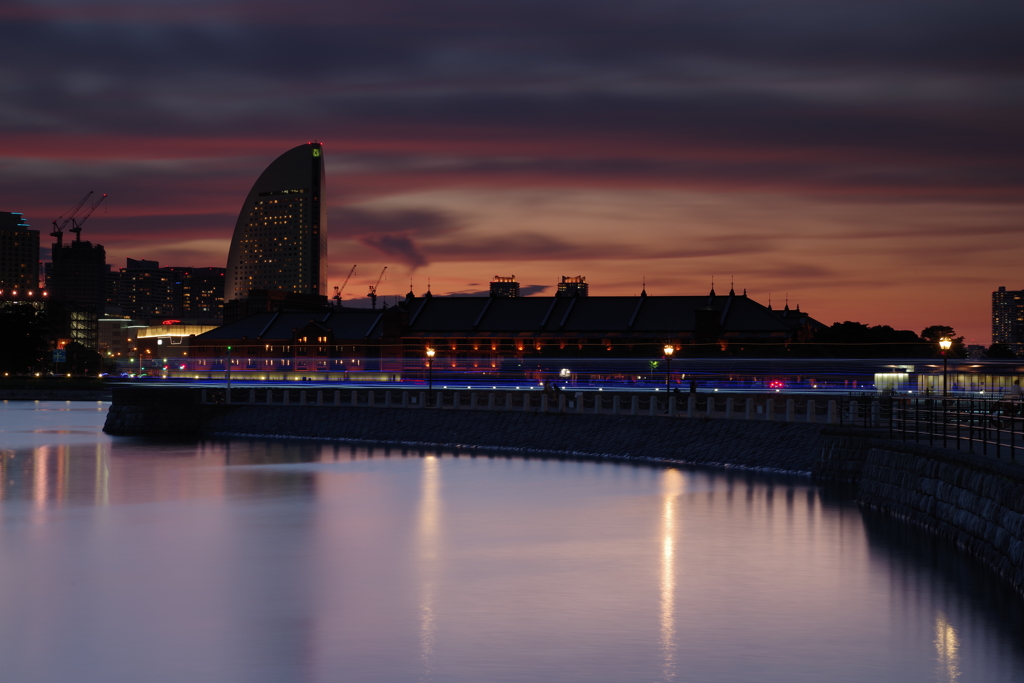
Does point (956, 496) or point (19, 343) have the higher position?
point (19, 343)

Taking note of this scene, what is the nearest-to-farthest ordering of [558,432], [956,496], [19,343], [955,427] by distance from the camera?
[956,496] → [955,427] → [558,432] → [19,343]

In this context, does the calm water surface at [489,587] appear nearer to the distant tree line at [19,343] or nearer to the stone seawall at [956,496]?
the stone seawall at [956,496]

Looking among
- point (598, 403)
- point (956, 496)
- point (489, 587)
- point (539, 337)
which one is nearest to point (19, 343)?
point (539, 337)

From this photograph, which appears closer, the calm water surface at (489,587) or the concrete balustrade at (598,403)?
the calm water surface at (489,587)

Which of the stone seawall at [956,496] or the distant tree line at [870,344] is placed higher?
the distant tree line at [870,344]

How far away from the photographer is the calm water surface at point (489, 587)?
70.2 feet

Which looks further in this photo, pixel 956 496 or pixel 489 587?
pixel 956 496

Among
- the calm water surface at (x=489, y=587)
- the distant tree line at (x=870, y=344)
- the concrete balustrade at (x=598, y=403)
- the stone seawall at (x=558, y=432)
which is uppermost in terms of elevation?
the distant tree line at (x=870, y=344)

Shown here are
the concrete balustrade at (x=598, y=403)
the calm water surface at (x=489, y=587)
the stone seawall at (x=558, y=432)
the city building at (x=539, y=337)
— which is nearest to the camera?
the calm water surface at (x=489, y=587)

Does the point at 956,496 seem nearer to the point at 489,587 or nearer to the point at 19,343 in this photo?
the point at 489,587

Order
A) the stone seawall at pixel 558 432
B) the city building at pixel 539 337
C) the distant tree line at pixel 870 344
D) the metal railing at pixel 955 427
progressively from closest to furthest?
the metal railing at pixel 955 427 → the stone seawall at pixel 558 432 → the distant tree line at pixel 870 344 → the city building at pixel 539 337

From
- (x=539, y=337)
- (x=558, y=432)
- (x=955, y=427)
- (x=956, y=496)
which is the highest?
(x=539, y=337)

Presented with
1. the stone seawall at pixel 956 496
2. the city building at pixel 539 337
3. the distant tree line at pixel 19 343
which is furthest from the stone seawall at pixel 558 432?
the distant tree line at pixel 19 343

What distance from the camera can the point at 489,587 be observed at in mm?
28859
